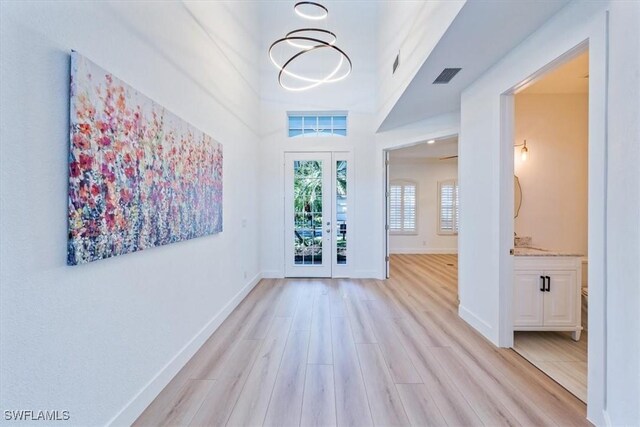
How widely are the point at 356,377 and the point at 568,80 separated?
4331 mm

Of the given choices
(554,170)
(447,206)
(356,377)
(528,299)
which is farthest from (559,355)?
(447,206)

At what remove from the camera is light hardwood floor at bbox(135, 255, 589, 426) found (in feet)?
6.19

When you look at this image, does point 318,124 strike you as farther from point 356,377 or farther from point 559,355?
point 559,355

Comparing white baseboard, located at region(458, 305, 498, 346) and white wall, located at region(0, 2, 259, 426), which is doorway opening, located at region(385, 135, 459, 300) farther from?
white wall, located at region(0, 2, 259, 426)

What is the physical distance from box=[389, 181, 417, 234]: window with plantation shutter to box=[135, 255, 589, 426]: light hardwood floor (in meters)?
5.07

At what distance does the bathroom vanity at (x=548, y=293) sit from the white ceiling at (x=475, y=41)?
81.5 inches

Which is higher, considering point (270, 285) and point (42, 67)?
point (42, 67)

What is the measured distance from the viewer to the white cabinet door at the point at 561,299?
2926 mm

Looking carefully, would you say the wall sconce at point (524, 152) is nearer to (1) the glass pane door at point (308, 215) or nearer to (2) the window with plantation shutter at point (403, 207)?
(1) the glass pane door at point (308, 215)

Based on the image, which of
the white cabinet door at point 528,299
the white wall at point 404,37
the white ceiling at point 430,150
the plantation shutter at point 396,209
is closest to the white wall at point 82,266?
the white wall at point 404,37

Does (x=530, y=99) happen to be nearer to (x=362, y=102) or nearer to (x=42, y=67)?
(x=362, y=102)

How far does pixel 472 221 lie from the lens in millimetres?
3312
